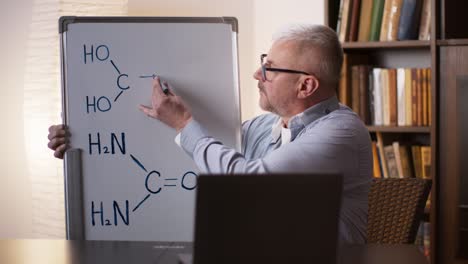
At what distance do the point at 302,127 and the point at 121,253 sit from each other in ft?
2.14

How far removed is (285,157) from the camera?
2096mm

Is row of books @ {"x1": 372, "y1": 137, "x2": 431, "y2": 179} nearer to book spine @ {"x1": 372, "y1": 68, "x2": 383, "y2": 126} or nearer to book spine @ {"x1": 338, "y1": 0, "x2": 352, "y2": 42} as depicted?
book spine @ {"x1": 372, "y1": 68, "x2": 383, "y2": 126}

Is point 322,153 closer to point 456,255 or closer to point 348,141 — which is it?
point 348,141

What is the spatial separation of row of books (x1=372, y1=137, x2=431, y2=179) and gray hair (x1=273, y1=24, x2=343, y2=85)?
1318mm

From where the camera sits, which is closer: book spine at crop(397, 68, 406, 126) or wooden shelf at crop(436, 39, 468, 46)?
wooden shelf at crop(436, 39, 468, 46)

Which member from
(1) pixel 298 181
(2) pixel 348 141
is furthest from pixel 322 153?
(1) pixel 298 181

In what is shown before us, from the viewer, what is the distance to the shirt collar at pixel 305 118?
2254mm

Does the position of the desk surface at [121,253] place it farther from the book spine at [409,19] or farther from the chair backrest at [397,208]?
the book spine at [409,19]

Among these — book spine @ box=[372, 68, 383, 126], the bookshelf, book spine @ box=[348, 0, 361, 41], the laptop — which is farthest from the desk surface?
book spine @ box=[348, 0, 361, 41]

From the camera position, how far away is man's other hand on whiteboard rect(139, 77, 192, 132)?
225 centimetres

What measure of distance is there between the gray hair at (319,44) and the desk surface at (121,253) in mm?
539

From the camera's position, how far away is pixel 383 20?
3.46 metres

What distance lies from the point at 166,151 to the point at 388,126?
1.43 metres

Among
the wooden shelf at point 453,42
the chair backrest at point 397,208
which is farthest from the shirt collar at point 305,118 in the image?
the wooden shelf at point 453,42
